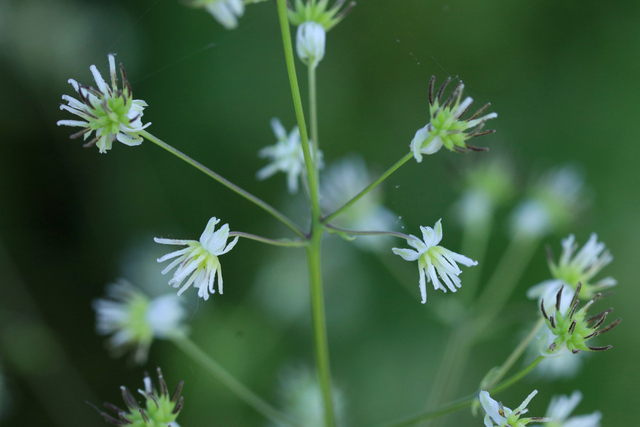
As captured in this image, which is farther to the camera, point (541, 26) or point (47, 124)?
point (541, 26)

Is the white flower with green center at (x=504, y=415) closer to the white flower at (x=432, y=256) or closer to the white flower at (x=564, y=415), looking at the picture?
the white flower at (x=432, y=256)

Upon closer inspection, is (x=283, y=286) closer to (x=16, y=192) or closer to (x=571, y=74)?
(x=16, y=192)

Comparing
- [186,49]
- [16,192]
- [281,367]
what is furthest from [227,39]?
[281,367]

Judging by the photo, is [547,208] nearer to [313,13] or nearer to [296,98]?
[313,13]

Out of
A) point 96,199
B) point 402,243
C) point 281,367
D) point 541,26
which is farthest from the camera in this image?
point 541,26

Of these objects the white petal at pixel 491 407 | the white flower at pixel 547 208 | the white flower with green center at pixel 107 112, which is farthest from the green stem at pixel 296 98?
the white flower at pixel 547 208

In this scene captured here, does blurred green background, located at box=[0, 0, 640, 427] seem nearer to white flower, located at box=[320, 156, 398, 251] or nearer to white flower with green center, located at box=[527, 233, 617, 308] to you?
white flower, located at box=[320, 156, 398, 251]

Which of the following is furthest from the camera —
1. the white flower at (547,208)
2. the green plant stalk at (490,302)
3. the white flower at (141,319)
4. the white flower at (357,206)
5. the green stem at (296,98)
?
the white flower at (547,208)
